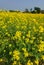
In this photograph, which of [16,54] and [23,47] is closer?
[16,54]

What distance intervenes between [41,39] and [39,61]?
17.2 inches

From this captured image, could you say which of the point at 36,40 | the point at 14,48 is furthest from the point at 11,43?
the point at 36,40

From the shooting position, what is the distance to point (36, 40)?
5.39 m

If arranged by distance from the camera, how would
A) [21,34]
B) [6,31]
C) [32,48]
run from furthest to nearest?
[6,31] < [21,34] < [32,48]

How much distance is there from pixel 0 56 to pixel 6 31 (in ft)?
Result: 1.98

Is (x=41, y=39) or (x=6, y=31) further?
(x=6, y=31)

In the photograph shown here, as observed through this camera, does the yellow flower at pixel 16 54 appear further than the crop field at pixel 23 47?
No

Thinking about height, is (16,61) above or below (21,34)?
below

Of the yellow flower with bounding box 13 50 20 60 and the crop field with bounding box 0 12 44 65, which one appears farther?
the crop field with bounding box 0 12 44 65

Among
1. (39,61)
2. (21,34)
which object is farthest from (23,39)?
(39,61)

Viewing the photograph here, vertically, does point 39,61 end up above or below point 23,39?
below

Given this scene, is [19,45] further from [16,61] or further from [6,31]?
[6,31]

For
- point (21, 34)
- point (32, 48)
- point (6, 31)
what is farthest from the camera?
point (6, 31)

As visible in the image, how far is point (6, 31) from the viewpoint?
5.86 m
